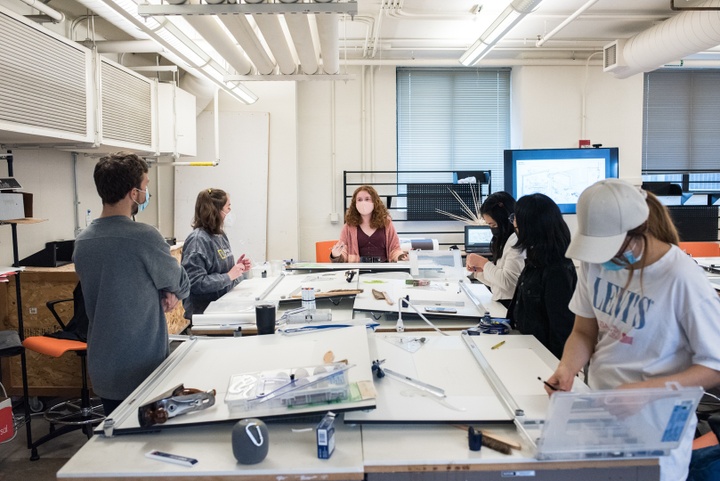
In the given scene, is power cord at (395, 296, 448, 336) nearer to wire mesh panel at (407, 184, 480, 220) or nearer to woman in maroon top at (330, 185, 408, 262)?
woman in maroon top at (330, 185, 408, 262)

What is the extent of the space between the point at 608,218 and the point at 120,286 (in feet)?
4.98

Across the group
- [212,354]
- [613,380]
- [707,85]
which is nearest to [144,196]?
[212,354]

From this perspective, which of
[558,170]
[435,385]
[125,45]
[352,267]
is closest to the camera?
[435,385]

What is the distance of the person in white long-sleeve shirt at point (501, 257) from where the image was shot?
2.71 m

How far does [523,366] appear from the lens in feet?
6.03

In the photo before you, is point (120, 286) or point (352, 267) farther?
point (352, 267)

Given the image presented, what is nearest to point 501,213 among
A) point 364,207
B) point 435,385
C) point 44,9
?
point 435,385

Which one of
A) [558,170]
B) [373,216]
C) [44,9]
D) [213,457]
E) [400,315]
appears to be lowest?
[213,457]

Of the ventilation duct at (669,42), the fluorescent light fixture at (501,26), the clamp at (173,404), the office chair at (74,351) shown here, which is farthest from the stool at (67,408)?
the ventilation duct at (669,42)

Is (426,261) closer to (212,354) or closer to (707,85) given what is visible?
(212,354)

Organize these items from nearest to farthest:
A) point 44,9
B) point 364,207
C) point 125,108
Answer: point 44,9 → point 125,108 → point 364,207

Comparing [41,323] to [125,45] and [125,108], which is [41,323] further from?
[125,45]

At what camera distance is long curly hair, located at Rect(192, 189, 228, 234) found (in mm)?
3203

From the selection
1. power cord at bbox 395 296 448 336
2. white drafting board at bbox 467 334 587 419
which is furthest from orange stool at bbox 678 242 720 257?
white drafting board at bbox 467 334 587 419
